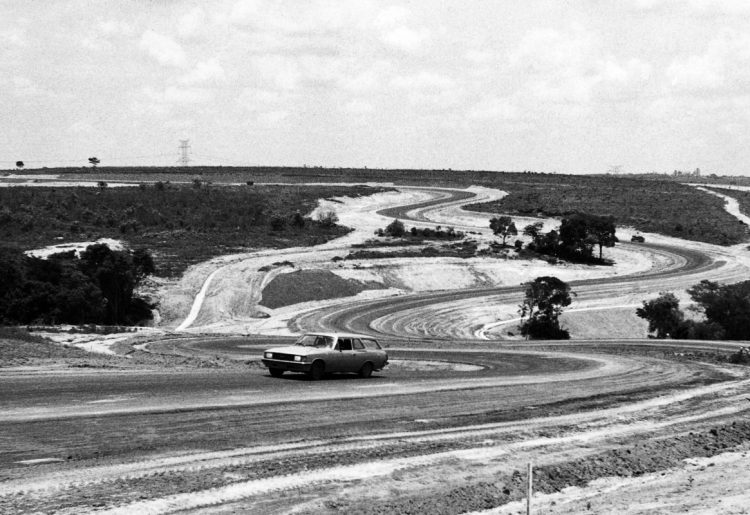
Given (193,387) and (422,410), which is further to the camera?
(193,387)

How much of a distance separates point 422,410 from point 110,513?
1212cm

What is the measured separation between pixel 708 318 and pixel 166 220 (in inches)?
2586

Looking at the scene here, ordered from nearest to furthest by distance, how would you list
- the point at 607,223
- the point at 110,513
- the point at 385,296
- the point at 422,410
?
1. the point at 110,513
2. the point at 422,410
3. the point at 385,296
4. the point at 607,223

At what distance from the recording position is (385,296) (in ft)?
266

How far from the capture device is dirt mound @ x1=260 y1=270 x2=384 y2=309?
2943 inches

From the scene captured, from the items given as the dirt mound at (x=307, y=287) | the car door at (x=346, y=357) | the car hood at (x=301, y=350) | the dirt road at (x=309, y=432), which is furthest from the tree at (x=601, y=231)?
the car hood at (x=301, y=350)

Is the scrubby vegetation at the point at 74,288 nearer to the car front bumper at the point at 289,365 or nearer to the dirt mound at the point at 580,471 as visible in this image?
the car front bumper at the point at 289,365

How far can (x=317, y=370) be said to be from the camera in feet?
95.2

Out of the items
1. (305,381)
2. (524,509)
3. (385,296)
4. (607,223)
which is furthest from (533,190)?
(524,509)

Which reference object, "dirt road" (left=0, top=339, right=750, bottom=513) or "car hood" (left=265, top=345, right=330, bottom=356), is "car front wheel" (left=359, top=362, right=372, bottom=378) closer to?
"dirt road" (left=0, top=339, right=750, bottom=513)

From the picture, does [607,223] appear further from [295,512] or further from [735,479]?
[295,512]

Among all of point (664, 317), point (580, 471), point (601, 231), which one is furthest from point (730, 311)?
point (580, 471)

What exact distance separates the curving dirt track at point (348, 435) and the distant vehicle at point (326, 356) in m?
0.65

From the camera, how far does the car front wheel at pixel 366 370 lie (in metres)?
30.6
